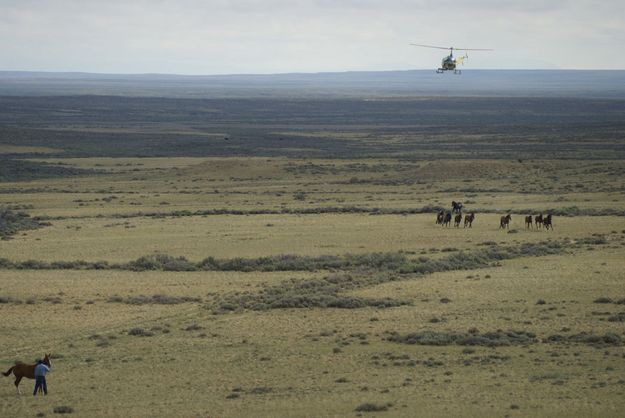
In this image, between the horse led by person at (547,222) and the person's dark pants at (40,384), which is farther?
the horse led by person at (547,222)

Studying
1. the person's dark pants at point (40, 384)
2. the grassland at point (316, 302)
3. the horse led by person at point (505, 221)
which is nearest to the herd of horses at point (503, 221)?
the horse led by person at point (505, 221)

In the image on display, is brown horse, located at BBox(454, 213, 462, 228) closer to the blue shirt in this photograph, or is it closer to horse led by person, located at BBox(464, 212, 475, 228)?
horse led by person, located at BBox(464, 212, 475, 228)

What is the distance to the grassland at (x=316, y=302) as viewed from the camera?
18891mm

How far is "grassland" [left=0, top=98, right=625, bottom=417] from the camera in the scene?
18891 millimetres

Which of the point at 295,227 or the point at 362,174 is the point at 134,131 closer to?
the point at 362,174

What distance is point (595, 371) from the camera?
2003cm

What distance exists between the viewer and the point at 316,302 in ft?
92.0

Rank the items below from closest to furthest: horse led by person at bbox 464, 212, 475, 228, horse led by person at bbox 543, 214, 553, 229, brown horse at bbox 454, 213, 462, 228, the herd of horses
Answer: horse led by person at bbox 543, 214, 553, 229, the herd of horses, brown horse at bbox 454, 213, 462, 228, horse led by person at bbox 464, 212, 475, 228

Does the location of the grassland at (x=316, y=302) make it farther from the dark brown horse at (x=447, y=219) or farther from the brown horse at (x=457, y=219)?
the dark brown horse at (x=447, y=219)

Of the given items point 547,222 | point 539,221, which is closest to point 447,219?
point 539,221

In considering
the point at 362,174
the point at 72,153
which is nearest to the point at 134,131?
the point at 72,153

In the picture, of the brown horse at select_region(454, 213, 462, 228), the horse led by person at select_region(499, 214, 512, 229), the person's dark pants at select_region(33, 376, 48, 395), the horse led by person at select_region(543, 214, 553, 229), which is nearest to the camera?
the person's dark pants at select_region(33, 376, 48, 395)

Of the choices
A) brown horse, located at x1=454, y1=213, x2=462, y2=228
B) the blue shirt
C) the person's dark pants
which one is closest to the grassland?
the person's dark pants

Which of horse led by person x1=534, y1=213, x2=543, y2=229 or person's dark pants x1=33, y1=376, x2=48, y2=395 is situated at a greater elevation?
person's dark pants x1=33, y1=376, x2=48, y2=395
